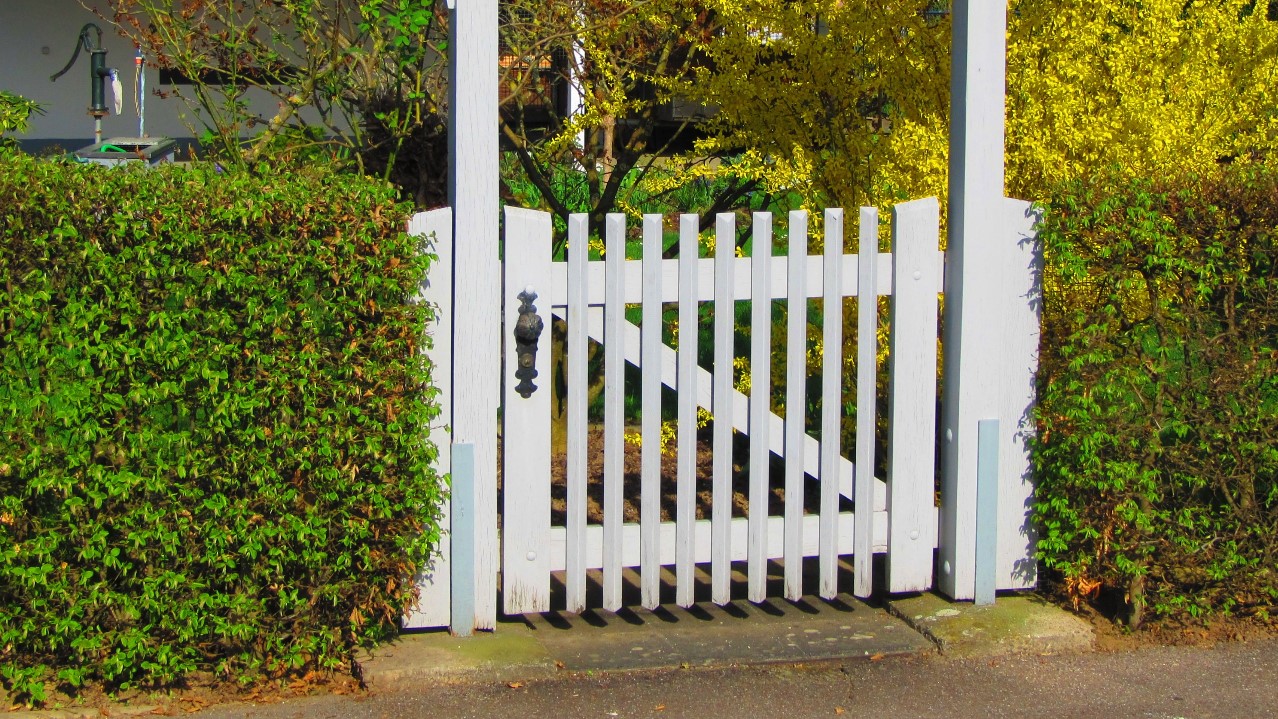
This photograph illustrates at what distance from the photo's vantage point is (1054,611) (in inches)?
166

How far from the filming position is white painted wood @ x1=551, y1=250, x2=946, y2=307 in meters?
3.88

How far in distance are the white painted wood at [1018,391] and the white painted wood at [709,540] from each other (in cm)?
41

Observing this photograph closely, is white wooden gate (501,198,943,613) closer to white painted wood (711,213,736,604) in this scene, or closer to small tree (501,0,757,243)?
white painted wood (711,213,736,604)

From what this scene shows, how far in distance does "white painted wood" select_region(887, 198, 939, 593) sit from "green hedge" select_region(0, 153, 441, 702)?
1.48 meters

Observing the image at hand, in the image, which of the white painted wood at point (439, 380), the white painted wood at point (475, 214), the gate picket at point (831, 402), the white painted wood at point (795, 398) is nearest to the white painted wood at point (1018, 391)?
the gate picket at point (831, 402)

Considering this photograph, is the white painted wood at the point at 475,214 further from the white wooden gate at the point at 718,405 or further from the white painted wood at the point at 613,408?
the white painted wood at the point at 613,408

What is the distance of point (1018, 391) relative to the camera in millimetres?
4227

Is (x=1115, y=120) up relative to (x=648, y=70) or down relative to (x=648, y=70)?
down

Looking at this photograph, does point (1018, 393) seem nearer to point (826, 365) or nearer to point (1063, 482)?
point (1063, 482)

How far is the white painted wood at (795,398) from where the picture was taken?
400 cm

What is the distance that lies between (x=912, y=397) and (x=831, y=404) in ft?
0.87

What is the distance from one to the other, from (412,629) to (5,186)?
65.8 inches

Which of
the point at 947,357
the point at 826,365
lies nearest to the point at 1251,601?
the point at 947,357

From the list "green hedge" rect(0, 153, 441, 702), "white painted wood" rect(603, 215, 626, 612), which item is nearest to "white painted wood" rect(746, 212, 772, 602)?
"white painted wood" rect(603, 215, 626, 612)
